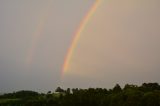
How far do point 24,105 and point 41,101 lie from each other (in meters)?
9.67

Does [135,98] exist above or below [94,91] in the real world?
below

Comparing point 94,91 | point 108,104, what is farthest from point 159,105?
point 94,91

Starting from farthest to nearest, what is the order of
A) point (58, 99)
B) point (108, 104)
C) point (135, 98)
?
1. point (58, 99)
2. point (108, 104)
3. point (135, 98)

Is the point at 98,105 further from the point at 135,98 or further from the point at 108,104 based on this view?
the point at 135,98

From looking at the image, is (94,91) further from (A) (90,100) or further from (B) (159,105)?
(B) (159,105)

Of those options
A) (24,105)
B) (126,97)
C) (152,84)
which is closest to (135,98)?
(126,97)

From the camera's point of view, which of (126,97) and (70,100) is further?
(70,100)

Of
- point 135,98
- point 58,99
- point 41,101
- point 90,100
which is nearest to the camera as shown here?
point 135,98

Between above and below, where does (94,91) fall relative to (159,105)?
above

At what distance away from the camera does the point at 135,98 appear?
104875 millimetres

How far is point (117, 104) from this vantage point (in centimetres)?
10738

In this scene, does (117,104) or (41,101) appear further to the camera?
(41,101)

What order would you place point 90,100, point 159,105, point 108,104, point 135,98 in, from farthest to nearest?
point 90,100
point 108,104
point 135,98
point 159,105

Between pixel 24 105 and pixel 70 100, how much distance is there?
3498 centimetres
